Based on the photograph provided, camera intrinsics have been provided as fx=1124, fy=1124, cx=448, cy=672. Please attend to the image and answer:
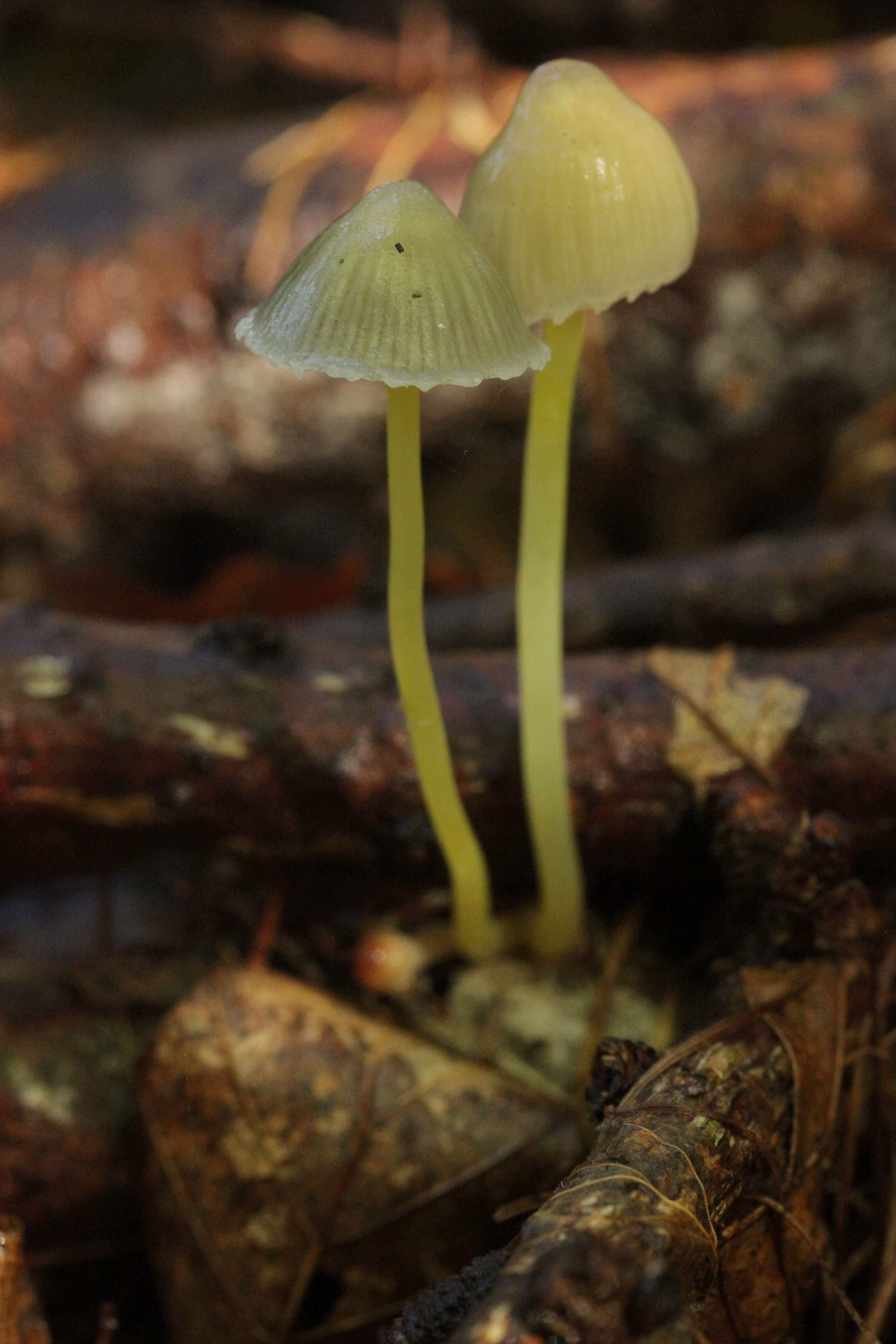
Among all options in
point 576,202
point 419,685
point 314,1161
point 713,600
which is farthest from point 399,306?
point 713,600

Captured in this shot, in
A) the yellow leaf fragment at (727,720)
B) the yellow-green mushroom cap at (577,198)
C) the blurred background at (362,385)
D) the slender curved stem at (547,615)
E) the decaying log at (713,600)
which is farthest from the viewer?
the blurred background at (362,385)

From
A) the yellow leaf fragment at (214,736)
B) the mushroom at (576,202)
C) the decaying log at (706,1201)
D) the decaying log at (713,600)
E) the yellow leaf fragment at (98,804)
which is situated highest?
the mushroom at (576,202)

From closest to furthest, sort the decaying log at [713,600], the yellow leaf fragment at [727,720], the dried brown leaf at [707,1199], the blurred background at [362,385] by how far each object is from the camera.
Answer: the dried brown leaf at [707,1199] < the yellow leaf fragment at [727,720] < the decaying log at [713,600] < the blurred background at [362,385]

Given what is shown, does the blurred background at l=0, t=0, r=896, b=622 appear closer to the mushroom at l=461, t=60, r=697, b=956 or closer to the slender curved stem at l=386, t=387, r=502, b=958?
the slender curved stem at l=386, t=387, r=502, b=958

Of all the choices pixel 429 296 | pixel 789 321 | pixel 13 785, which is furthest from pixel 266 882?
pixel 789 321

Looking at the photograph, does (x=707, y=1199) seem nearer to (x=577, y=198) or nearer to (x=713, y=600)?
(x=577, y=198)

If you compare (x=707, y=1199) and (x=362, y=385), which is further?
(x=362, y=385)

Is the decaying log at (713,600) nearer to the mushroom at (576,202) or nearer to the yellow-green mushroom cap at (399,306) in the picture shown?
the mushroom at (576,202)

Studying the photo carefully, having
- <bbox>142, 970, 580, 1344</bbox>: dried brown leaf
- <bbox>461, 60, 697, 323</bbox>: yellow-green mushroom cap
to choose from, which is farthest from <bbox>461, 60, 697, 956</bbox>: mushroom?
<bbox>142, 970, 580, 1344</bbox>: dried brown leaf

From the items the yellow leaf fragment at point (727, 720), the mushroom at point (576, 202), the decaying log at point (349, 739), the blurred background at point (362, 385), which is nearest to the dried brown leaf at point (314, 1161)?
Answer: the decaying log at point (349, 739)
